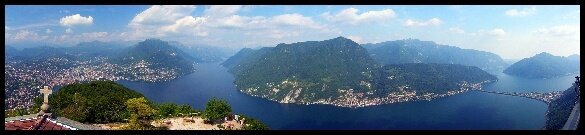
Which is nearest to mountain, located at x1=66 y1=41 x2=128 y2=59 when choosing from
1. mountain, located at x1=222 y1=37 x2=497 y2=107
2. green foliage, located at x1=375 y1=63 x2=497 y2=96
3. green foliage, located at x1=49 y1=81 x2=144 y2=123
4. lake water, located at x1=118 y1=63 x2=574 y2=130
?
lake water, located at x1=118 y1=63 x2=574 y2=130

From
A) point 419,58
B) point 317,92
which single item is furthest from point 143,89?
point 419,58

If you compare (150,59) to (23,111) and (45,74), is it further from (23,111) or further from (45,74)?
(23,111)

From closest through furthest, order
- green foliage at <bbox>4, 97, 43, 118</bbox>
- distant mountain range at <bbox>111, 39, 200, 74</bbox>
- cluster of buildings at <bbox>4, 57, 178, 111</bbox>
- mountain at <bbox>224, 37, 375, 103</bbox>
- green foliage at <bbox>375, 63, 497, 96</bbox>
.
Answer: green foliage at <bbox>4, 97, 43, 118</bbox>, cluster of buildings at <bbox>4, 57, 178, 111</bbox>, green foliage at <bbox>375, 63, 497, 96</bbox>, mountain at <bbox>224, 37, 375, 103</bbox>, distant mountain range at <bbox>111, 39, 200, 74</bbox>

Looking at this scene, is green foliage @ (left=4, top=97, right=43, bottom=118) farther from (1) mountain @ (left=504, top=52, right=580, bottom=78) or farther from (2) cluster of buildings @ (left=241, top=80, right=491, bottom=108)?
(1) mountain @ (left=504, top=52, right=580, bottom=78)

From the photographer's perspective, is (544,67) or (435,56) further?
(435,56)

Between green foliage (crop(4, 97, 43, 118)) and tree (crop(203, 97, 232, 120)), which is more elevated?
tree (crop(203, 97, 232, 120))

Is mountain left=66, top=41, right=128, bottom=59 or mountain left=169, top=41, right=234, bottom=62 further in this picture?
mountain left=169, top=41, right=234, bottom=62

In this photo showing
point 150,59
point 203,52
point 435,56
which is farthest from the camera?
point 203,52

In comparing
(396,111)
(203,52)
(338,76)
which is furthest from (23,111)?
(203,52)

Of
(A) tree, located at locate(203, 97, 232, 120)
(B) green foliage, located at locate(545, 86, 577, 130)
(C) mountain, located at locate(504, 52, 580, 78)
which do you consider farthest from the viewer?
(C) mountain, located at locate(504, 52, 580, 78)
